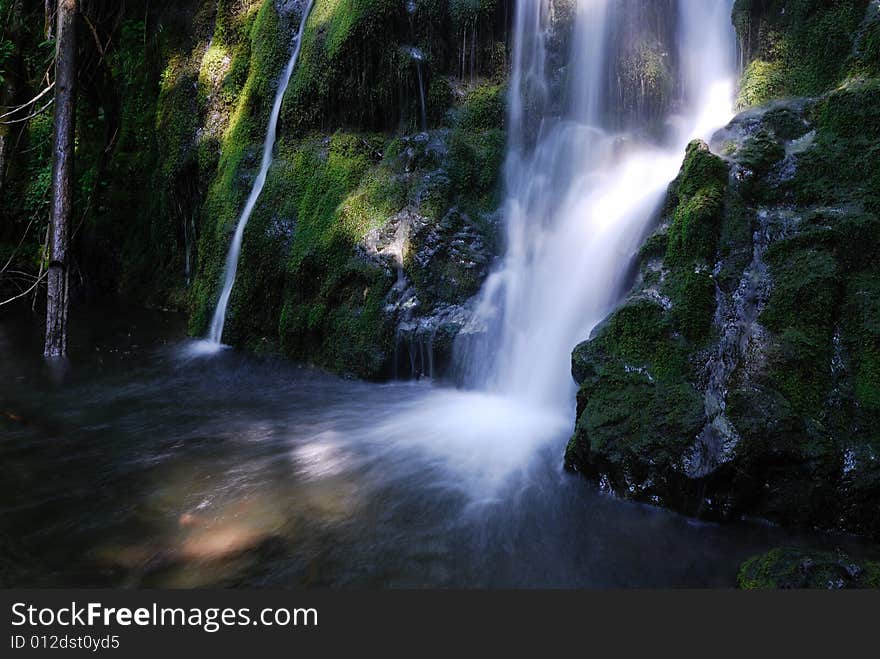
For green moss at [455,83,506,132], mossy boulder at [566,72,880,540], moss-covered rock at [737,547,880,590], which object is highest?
green moss at [455,83,506,132]

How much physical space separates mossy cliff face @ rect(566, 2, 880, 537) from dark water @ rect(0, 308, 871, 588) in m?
0.28

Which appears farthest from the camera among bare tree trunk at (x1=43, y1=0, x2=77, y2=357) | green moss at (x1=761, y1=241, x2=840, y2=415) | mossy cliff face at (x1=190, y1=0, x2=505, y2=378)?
bare tree trunk at (x1=43, y1=0, x2=77, y2=357)

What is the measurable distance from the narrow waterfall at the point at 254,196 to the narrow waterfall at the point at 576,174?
10.0 feet

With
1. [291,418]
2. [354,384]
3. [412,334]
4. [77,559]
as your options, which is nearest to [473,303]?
[412,334]

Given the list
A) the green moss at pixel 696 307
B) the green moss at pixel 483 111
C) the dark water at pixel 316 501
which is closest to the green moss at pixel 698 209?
the green moss at pixel 696 307

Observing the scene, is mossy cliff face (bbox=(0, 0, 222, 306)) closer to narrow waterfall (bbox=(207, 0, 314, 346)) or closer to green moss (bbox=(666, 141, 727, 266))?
narrow waterfall (bbox=(207, 0, 314, 346))

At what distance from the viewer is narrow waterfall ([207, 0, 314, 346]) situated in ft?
28.9

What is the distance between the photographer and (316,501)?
14.6 ft

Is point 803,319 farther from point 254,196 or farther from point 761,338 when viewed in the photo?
point 254,196

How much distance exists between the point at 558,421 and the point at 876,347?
2418 mm

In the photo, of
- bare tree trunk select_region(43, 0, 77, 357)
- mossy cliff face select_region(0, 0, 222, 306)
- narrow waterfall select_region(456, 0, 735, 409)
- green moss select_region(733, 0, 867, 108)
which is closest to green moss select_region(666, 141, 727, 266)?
narrow waterfall select_region(456, 0, 735, 409)

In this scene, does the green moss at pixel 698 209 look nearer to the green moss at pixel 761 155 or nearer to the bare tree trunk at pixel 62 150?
the green moss at pixel 761 155

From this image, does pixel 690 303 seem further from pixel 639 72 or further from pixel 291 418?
pixel 639 72

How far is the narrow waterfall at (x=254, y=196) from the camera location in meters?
8.81
